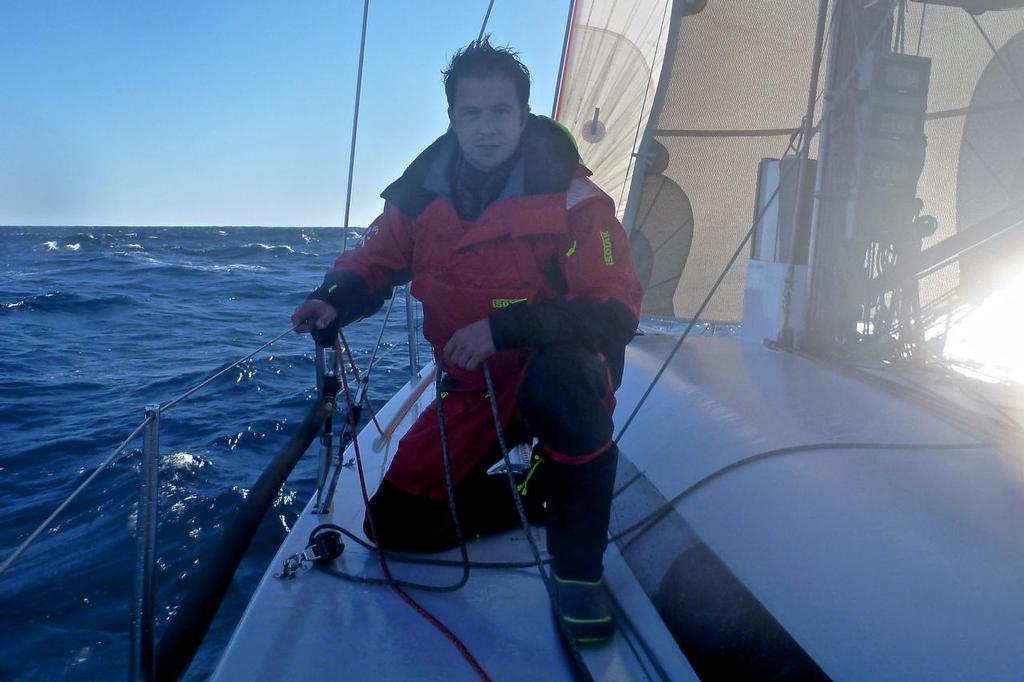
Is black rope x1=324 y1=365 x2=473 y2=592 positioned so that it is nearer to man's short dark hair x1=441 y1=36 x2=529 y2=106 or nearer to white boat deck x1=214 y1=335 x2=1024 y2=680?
white boat deck x1=214 y1=335 x2=1024 y2=680

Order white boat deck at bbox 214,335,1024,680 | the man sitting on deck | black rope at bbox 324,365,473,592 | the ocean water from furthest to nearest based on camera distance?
1. the ocean water
2. black rope at bbox 324,365,473,592
3. the man sitting on deck
4. white boat deck at bbox 214,335,1024,680

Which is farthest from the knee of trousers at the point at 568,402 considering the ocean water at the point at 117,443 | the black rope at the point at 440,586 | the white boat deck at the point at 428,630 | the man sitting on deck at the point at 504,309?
the ocean water at the point at 117,443

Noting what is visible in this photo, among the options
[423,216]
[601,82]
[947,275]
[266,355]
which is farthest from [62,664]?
[266,355]

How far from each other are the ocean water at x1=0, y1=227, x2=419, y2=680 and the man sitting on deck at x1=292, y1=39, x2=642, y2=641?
56 centimetres

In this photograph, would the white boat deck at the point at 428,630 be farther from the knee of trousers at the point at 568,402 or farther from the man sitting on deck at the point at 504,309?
the knee of trousers at the point at 568,402

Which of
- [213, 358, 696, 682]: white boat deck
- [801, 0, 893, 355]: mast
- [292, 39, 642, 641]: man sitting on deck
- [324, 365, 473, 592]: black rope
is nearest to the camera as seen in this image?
[213, 358, 696, 682]: white boat deck

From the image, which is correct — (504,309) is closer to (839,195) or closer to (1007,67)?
(839,195)

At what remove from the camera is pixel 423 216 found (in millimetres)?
1598

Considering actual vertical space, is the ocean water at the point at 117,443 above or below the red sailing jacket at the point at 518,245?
below

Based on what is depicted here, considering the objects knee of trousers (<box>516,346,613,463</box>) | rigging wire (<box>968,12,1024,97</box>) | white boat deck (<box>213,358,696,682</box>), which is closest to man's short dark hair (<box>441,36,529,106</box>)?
knee of trousers (<box>516,346,613,463</box>)

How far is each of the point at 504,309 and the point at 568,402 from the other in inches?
8.0

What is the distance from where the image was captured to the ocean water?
246 centimetres

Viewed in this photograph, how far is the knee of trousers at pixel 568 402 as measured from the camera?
137 cm

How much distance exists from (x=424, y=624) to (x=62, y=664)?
1423mm
